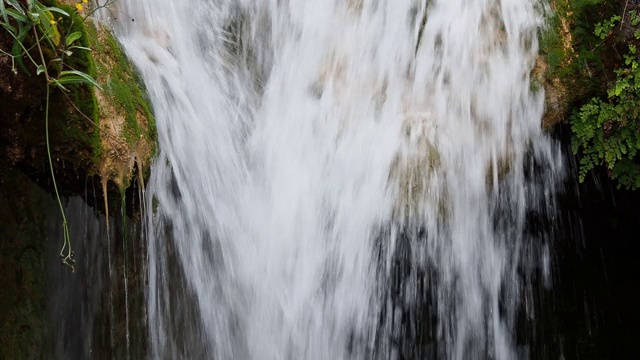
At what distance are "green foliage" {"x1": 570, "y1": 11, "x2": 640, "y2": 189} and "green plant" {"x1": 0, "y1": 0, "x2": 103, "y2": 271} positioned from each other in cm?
284

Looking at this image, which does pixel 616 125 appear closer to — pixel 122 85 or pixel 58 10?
pixel 122 85

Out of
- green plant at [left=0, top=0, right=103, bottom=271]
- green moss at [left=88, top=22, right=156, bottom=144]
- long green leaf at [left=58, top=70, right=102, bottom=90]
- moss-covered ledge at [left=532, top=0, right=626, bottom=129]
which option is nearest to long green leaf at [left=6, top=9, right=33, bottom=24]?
green plant at [left=0, top=0, right=103, bottom=271]

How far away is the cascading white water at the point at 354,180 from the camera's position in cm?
391

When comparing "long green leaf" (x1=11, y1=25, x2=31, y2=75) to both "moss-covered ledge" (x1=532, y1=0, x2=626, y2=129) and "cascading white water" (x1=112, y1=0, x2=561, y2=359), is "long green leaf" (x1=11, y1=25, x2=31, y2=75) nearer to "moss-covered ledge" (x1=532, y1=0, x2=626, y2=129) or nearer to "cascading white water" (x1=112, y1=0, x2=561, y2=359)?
"cascading white water" (x1=112, y1=0, x2=561, y2=359)

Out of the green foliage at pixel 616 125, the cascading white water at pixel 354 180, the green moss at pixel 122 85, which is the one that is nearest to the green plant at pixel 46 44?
the green moss at pixel 122 85

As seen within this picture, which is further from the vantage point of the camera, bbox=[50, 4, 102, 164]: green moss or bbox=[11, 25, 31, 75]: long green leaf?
bbox=[50, 4, 102, 164]: green moss

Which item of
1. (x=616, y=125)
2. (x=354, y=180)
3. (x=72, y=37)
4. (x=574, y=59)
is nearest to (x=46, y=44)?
(x=72, y=37)

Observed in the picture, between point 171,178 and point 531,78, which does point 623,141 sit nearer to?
point 531,78

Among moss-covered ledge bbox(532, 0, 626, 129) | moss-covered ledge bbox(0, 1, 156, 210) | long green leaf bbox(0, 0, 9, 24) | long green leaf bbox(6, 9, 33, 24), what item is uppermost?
moss-covered ledge bbox(532, 0, 626, 129)

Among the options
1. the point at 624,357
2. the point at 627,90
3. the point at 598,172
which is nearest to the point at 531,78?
the point at 627,90

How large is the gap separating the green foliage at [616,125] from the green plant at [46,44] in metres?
2.84

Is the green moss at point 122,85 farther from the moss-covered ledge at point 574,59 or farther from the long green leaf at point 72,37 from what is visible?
the moss-covered ledge at point 574,59

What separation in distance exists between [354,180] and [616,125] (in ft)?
5.17

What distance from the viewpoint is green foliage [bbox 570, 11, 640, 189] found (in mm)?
4109
